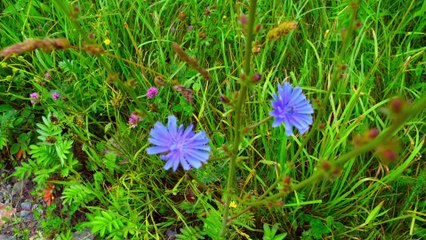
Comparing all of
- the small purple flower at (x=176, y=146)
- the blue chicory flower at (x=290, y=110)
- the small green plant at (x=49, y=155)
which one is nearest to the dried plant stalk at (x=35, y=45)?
the small purple flower at (x=176, y=146)

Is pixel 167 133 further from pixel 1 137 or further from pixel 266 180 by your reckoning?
pixel 1 137

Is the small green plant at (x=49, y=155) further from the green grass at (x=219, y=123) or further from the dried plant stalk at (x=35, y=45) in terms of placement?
the dried plant stalk at (x=35, y=45)

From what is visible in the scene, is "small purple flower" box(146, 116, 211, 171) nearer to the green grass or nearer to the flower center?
the flower center

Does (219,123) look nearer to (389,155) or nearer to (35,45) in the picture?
(35,45)

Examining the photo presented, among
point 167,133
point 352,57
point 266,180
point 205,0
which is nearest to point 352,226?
point 266,180

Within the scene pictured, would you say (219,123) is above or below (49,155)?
above

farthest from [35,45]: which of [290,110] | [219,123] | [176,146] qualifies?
[219,123]

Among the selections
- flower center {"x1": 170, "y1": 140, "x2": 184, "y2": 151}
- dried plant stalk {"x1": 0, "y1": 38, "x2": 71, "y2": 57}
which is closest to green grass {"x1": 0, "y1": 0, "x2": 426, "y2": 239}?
flower center {"x1": 170, "y1": 140, "x2": 184, "y2": 151}
